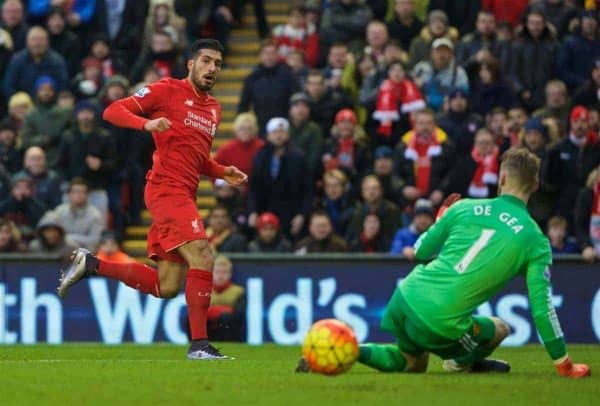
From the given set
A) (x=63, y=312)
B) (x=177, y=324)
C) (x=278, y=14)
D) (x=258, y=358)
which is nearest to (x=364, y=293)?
(x=177, y=324)

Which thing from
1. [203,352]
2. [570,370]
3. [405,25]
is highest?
[405,25]

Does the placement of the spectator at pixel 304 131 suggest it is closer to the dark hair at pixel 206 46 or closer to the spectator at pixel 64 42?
the spectator at pixel 64 42

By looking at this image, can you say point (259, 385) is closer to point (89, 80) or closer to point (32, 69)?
point (89, 80)

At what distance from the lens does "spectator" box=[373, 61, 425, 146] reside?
21.4m

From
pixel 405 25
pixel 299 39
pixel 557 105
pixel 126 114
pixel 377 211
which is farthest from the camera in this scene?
pixel 299 39

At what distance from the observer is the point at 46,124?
22.5m

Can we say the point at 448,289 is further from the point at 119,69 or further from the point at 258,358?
the point at 119,69

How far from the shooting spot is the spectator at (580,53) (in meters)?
21.8

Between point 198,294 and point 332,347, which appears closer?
point 332,347

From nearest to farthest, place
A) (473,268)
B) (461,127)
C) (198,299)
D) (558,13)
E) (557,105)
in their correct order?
(473,268)
(198,299)
(557,105)
(461,127)
(558,13)

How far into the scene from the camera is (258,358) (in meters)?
14.2

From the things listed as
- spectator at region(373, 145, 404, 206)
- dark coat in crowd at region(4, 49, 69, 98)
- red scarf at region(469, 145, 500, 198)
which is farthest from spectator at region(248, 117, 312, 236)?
dark coat in crowd at region(4, 49, 69, 98)

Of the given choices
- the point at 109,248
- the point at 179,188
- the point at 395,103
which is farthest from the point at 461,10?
the point at 179,188

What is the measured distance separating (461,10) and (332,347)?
13.8 m
